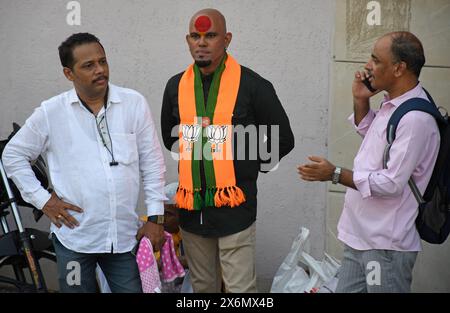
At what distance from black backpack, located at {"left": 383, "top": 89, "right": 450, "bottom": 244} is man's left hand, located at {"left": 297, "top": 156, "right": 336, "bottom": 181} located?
0.91ft

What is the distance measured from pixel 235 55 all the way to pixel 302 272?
171cm

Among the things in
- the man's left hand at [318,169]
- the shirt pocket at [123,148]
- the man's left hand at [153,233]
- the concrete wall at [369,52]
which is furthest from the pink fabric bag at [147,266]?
the concrete wall at [369,52]

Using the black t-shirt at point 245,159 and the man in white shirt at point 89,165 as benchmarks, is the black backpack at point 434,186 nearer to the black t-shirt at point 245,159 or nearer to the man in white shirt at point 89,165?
the black t-shirt at point 245,159

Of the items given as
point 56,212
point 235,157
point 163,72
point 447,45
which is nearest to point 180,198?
point 235,157

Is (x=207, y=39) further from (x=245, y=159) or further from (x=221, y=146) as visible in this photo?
(x=245, y=159)

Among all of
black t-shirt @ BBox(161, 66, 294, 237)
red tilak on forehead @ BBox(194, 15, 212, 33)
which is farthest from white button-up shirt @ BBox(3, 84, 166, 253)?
red tilak on forehead @ BBox(194, 15, 212, 33)

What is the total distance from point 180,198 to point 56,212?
0.71 metres

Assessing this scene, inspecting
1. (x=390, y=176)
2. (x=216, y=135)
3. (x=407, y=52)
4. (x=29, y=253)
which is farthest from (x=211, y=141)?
(x=29, y=253)

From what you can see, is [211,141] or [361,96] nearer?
[361,96]

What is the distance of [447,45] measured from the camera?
5.16m

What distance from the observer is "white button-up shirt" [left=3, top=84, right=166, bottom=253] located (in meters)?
3.71

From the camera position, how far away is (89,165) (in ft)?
12.1

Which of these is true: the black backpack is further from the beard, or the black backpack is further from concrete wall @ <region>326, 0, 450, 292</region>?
concrete wall @ <region>326, 0, 450, 292</region>
